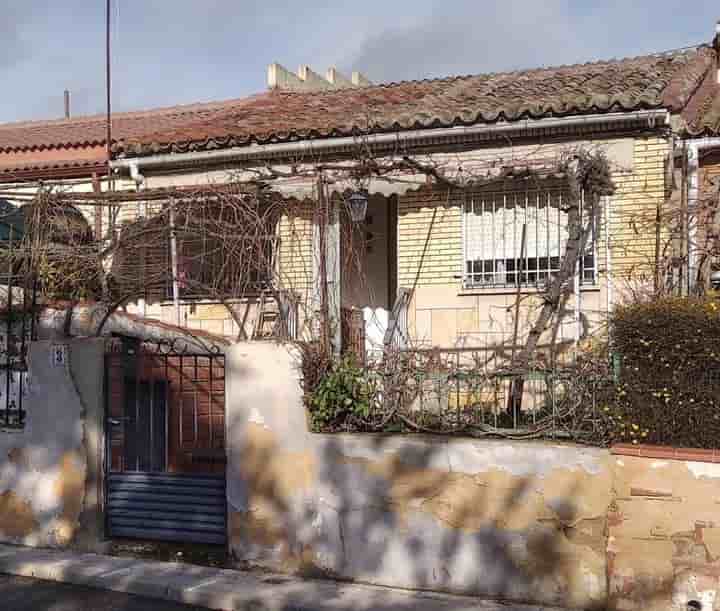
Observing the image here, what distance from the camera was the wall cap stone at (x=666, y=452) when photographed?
6031 mm

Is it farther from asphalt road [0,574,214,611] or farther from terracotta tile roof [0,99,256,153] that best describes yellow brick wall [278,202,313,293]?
terracotta tile roof [0,99,256,153]

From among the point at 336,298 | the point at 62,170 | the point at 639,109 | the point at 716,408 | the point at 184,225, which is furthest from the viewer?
the point at 62,170

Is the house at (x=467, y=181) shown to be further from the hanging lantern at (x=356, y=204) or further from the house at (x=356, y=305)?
the hanging lantern at (x=356, y=204)

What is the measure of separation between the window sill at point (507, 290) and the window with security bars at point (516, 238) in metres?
0.06

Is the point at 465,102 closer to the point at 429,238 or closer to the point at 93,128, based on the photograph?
the point at 429,238

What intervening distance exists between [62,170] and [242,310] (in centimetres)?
506

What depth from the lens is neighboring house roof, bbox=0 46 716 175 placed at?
9.48m

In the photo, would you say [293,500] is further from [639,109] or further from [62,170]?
[62,170]

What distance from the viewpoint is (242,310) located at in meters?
10.6

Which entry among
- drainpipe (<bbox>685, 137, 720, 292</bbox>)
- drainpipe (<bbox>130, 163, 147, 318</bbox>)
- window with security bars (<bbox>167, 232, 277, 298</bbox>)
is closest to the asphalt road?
window with security bars (<bbox>167, 232, 277, 298</bbox>)

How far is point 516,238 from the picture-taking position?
1024 cm

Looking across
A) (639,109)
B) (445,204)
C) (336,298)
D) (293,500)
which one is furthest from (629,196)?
(293,500)

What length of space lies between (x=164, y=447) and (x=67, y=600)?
68.8 inches

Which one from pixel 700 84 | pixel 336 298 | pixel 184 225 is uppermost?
pixel 700 84
